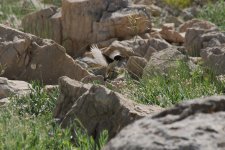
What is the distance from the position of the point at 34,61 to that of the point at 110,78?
0.98 m

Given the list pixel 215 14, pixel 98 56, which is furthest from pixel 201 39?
→ pixel 215 14

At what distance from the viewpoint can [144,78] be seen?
22.4 feet

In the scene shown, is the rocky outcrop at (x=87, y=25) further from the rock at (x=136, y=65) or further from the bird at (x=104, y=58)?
the rock at (x=136, y=65)

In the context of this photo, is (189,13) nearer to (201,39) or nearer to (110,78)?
(201,39)

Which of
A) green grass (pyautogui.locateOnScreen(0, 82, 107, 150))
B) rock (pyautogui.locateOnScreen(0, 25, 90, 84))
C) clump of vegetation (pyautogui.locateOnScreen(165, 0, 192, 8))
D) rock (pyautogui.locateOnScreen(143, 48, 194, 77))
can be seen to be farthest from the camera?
clump of vegetation (pyautogui.locateOnScreen(165, 0, 192, 8))

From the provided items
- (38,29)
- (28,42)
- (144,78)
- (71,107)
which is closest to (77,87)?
(71,107)

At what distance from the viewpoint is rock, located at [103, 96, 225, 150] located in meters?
2.56

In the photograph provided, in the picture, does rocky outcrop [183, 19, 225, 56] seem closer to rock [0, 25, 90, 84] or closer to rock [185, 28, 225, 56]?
rock [185, 28, 225, 56]

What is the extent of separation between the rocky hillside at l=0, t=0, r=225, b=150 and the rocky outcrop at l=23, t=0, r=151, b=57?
0.02 meters

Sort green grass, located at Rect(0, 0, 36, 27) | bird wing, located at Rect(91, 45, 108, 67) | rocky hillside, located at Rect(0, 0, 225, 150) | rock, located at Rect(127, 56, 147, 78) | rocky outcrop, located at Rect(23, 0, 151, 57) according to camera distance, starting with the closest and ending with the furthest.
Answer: rocky hillside, located at Rect(0, 0, 225, 150) → rock, located at Rect(127, 56, 147, 78) → bird wing, located at Rect(91, 45, 108, 67) → rocky outcrop, located at Rect(23, 0, 151, 57) → green grass, located at Rect(0, 0, 36, 27)

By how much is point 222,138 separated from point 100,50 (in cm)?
707

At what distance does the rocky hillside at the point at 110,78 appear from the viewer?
2.75 meters

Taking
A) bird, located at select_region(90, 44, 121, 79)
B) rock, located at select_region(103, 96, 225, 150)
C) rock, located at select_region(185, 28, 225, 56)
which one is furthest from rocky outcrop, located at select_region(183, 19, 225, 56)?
rock, located at select_region(103, 96, 225, 150)

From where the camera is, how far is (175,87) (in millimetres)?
5867
